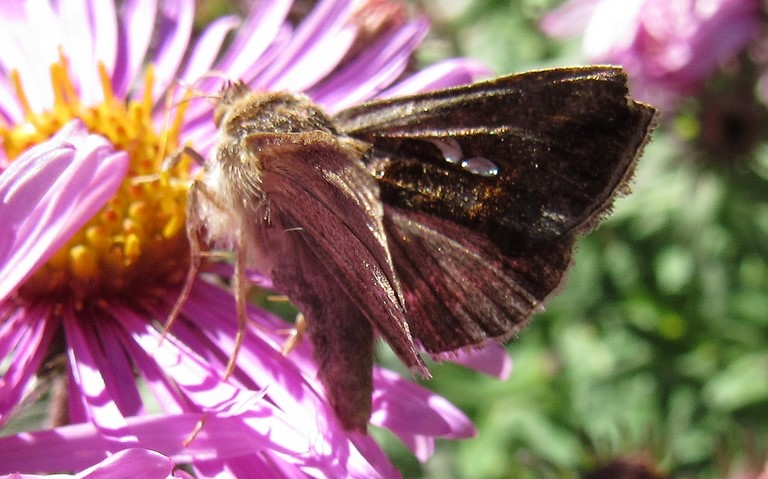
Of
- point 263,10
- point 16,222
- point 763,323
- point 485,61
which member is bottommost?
point 16,222

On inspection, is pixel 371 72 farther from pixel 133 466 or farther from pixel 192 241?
pixel 133 466

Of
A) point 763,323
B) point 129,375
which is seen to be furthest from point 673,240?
point 129,375

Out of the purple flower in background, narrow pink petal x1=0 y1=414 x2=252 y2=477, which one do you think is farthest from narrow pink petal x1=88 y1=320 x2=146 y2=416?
the purple flower in background

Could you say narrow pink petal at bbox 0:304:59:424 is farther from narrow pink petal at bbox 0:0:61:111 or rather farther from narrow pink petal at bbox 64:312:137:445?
narrow pink petal at bbox 0:0:61:111

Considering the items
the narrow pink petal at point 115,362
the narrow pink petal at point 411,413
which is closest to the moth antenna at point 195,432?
the narrow pink petal at point 115,362

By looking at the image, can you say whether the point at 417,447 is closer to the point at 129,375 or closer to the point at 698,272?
the point at 129,375

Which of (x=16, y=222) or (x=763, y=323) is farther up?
(x=763, y=323)

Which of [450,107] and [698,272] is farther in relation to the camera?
[698,272]

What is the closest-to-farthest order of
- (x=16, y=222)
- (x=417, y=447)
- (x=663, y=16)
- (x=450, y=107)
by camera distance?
(x=16, y=222) < (x=450, y=107) < (x=417, y=447) < (x=663, y=16)
